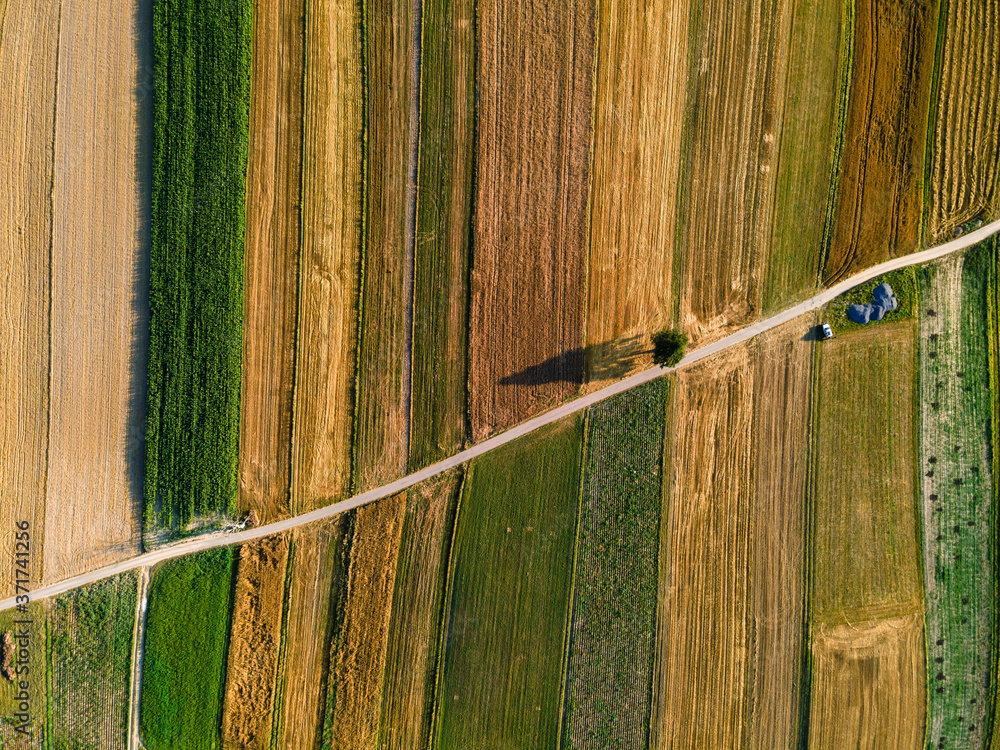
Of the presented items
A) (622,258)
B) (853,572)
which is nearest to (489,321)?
(622,258)

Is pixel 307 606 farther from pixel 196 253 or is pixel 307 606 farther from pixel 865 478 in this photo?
pixel 865 478

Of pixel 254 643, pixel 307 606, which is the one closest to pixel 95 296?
pixel 307 606

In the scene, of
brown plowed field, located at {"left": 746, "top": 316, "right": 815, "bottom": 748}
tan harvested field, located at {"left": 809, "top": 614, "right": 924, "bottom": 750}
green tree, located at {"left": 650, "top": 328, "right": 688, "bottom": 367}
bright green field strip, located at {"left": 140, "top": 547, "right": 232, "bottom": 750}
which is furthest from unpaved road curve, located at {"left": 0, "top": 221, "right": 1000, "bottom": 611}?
tan harvested field, located at {"left": 809, "top": 614, "right": 924, "bottom": 750}

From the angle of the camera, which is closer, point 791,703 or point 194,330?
point 194,330

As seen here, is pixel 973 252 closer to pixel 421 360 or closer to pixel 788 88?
pixel 788 88

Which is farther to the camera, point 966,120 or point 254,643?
point 966,120

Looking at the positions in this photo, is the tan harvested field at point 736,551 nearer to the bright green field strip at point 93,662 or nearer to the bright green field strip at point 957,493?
the bright green field strip at point 957,493
